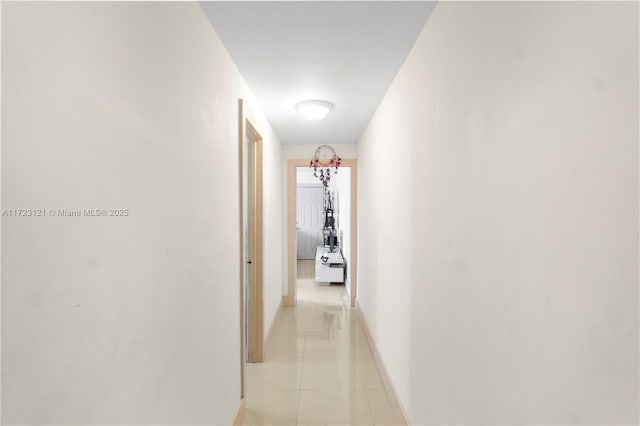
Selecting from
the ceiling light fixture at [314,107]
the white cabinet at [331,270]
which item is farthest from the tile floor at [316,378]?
the ceiling light fixture at [314,107]

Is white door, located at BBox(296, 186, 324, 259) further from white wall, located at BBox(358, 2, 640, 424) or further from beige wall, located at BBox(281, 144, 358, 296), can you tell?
white wall, located at BBox(358, 2, 640, 424)

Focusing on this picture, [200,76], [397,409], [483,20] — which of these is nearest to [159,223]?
[200,76]

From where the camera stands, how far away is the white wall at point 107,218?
0.64 m

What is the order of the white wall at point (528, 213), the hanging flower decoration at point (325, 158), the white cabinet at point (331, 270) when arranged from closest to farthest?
1. the white wall at point (528, 213)
2. the hanging flower decoration at point (325, 158)
3. the white cabinet at point (331, 270)

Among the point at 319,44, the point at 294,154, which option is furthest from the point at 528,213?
the point at 294,154

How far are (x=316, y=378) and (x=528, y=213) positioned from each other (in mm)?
2389

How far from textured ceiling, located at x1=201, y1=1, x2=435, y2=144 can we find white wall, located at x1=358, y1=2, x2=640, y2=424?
0.70ft

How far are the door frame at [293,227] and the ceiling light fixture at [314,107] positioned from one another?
169cm

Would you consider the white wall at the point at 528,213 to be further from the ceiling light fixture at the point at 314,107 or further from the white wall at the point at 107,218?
the ceiling light fixture at the point at 314,107

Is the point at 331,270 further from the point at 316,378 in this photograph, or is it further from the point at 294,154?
the point at 316,378

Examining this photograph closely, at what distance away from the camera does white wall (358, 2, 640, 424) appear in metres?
0.61

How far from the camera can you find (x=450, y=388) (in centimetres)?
137

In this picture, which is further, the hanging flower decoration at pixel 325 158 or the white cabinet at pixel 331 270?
the white cabinet at pixel 331 270

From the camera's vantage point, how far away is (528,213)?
0.85m
